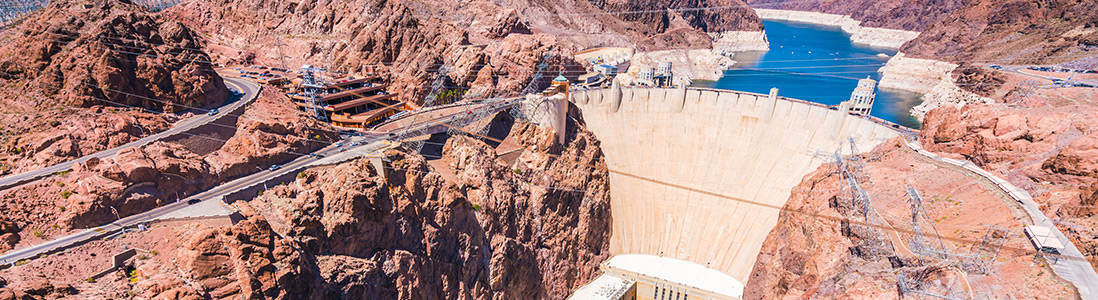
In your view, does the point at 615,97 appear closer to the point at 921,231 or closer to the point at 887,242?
the point at 887,242

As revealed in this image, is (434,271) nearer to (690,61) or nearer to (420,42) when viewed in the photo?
(420,42)

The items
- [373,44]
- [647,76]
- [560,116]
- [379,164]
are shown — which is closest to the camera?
[379,164]

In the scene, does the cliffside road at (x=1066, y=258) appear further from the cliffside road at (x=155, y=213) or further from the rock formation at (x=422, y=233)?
the cliffside road at (x=155, y=213)

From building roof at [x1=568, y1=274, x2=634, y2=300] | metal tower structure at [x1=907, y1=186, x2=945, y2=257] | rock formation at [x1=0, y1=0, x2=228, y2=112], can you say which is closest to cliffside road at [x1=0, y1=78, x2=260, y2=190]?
rock formation at [x1=0, y1=0, x2=228, y2=112]

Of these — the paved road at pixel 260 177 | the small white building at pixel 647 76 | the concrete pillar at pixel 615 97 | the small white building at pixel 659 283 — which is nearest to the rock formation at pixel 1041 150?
the small white building at pixel 659 283

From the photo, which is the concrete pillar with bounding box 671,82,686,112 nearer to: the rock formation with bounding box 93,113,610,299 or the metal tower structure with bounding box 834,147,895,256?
the rock formation with bounding box 93,113,610,299

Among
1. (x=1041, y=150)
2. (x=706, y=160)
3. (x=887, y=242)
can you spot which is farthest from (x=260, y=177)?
(x=1041, y=150)
